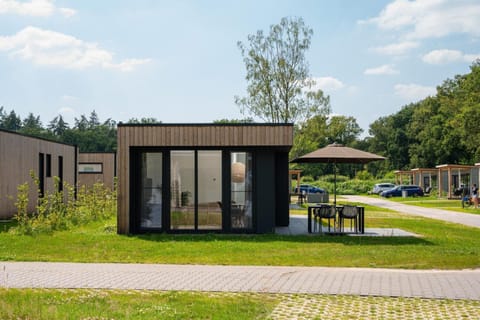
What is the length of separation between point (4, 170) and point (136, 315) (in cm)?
1694

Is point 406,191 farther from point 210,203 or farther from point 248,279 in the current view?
point 248,279

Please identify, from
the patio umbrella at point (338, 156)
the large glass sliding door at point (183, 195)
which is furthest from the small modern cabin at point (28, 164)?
the patio umbrella at point (338, 156)

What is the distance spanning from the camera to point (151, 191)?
16297 millimetres

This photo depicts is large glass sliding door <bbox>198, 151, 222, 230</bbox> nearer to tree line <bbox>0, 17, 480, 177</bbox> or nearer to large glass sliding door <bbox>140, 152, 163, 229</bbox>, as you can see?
large glass sliding door <bbox>140, 152, 163, 229</bbox>

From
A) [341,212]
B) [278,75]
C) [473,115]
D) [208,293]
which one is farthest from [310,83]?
[208,293]

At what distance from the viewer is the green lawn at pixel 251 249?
1148 centimetres

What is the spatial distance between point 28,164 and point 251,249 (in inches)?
566

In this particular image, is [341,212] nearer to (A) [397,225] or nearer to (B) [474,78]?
(A) [397,225]

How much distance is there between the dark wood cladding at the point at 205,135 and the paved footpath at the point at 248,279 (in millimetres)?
5548

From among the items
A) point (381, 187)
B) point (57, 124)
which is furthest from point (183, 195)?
point (57, 124)

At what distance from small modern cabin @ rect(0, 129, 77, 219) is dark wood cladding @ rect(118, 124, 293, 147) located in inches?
198

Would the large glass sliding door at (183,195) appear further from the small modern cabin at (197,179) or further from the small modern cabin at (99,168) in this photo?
the small modern cabin at (99,168)

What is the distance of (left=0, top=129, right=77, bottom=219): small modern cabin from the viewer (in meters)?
22.0

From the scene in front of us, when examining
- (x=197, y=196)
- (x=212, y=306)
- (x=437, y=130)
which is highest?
(x=437, y=130)
